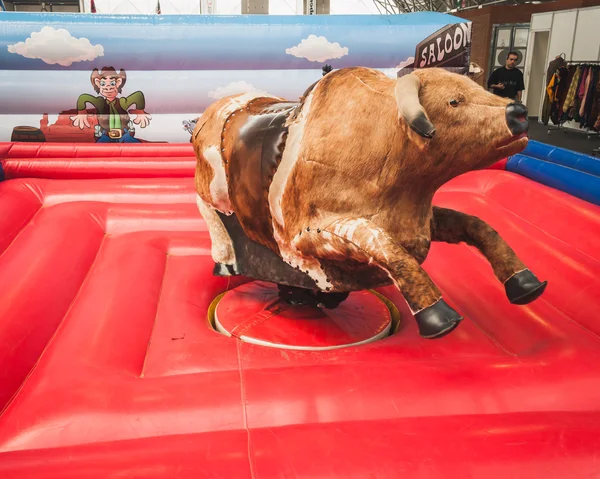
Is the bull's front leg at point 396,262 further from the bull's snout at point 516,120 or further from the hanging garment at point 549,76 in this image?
the hanging garment at point 549,76

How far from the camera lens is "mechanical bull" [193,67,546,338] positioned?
1.05m

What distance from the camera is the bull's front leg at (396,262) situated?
3.34ft

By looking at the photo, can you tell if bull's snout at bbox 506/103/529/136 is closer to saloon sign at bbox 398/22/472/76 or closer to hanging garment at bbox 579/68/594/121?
saloon sign at bbox 398/22/472/76

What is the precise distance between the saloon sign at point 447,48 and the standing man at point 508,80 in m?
1.37

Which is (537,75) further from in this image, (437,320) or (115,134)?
(437,320)

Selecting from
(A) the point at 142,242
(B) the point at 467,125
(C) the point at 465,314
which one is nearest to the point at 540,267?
(C) the point at 465,314

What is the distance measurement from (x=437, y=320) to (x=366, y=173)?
335mm

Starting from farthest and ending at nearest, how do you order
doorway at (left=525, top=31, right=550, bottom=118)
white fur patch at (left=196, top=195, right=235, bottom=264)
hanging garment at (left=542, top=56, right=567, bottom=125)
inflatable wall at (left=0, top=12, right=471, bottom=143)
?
1. doorway at (left=525, top=31, right=550, bottom=118)
2. hanging garment at (left=542, top=56, right=567, bottom=125)
3. inflatable wall at (left=0, top=12, right=471, bottom=143)
4. white fur patch at (left=196, top=195, right=235, bottom=264)

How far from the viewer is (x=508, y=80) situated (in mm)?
4348

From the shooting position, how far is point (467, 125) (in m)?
1.06

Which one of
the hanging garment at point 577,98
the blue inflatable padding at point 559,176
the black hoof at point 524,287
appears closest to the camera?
the black hoof at point 524,287

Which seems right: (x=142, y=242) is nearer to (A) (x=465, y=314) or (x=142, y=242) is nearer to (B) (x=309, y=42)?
(A) (x=465, y=314)

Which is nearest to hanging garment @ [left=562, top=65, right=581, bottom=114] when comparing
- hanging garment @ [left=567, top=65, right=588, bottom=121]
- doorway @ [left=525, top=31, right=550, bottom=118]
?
hanging garment @ [left=567, top=65, right=588, bottom=121]

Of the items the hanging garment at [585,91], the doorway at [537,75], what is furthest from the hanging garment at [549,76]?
the doorway at [537,75]
